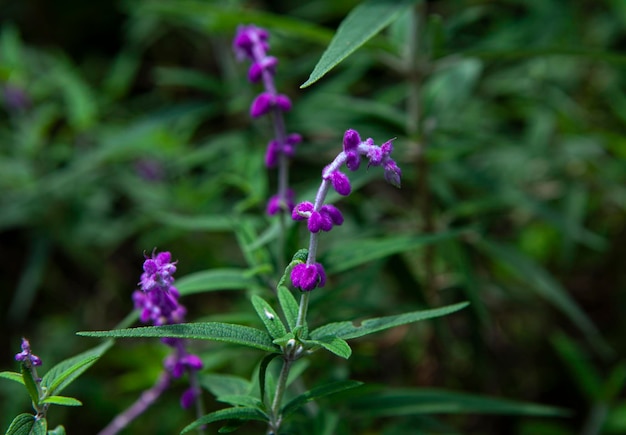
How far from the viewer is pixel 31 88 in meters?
3.79

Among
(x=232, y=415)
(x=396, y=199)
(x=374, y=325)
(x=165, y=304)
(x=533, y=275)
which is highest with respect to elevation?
(x=396, y=199)

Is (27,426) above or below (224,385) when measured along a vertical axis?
below

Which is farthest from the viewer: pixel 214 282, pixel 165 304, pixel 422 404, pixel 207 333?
pixel 422 404

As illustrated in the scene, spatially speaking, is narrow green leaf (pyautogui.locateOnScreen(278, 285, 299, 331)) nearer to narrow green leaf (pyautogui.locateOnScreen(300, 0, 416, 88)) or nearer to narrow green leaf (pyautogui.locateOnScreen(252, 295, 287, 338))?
narrow green leaf (pyautogui.locateOnScreen(252, 295, 287, 338))

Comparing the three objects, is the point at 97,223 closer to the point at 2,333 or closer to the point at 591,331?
the point at 2,333

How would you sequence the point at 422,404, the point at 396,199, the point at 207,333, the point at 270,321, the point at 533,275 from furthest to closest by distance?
the point at 396,199 < the point at 533,275 < the point at 422,404 < the point at 270,321 < the point at 207,333

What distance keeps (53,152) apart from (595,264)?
3.26 meters

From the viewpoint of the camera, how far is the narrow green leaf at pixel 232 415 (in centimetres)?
126

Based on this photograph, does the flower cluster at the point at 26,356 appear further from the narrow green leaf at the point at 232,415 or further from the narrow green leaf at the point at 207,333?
the narrow green leaf at the point at 232,415

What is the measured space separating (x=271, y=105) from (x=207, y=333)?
0.69m

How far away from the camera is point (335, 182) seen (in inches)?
49.3

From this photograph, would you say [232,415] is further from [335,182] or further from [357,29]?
[357,29]

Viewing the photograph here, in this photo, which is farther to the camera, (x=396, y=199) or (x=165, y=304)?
(x=396, y=199)

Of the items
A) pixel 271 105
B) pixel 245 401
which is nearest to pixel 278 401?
pixel 245 401
